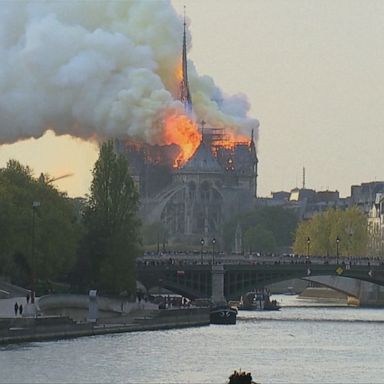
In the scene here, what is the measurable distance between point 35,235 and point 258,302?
44.0 metres

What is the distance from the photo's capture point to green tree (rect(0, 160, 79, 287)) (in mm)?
128375

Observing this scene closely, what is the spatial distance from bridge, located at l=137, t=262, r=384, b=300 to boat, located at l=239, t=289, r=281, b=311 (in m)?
12.8

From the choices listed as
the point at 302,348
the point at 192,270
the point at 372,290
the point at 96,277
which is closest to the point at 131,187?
the point at 96,277

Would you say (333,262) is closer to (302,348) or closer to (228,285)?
(228,285)

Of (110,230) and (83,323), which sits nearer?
(83,323)

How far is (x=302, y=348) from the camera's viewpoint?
371 ft

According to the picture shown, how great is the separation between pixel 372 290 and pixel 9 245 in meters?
66.9

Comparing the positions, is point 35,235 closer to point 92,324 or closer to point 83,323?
point 92,324

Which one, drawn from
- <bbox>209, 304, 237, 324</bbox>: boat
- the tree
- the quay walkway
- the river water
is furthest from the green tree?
<bbox>209, 304, 237, 324</bbox>: boat

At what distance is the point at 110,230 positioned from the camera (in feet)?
452

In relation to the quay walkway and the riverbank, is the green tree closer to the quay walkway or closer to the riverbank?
the quay walkway

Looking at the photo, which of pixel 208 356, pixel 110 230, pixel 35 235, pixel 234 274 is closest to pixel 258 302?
pixel 234 274

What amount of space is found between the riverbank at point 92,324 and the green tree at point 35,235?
5.39 metres

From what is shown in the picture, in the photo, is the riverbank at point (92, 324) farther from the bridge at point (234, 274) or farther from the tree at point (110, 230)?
the bridge at point (234, 274)
